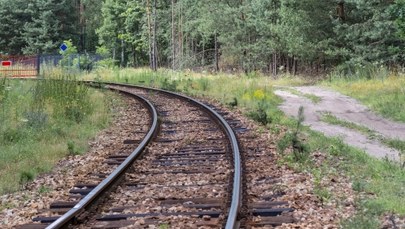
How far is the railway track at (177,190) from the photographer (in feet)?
17.7

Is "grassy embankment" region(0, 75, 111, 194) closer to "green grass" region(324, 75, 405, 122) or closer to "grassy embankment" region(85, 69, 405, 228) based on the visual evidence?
"grassy embankment" region(85, 69, 405, 228)

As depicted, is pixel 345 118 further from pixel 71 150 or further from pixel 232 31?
pixel 232 31

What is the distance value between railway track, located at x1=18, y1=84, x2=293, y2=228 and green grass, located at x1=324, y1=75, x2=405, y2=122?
5.87 m

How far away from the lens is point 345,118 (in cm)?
1456

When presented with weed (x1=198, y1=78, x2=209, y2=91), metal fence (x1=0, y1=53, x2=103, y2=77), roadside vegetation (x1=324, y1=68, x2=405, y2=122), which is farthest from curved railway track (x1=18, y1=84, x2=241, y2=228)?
metal fence (x1=0, y1=53, x2=103, y2=77)

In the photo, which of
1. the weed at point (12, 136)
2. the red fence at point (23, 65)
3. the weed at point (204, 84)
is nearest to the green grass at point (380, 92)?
the weed at point (204, 84)

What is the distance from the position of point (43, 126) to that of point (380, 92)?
39.1ft

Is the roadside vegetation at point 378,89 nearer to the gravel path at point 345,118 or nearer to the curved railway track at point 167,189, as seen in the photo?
the gravel path at point 345,118

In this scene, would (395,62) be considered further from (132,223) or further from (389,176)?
(132,223)

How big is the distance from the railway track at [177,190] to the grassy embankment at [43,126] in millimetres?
1090

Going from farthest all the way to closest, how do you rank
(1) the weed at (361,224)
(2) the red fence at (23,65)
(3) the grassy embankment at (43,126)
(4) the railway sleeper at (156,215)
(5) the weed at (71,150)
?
(2) the red fence at (23,65)
(5) the weed at (71,150)
(3) the grassy embankment at (43,126)
(4) the railway sleeper at (156,215)
(1) the weed at (361,224)

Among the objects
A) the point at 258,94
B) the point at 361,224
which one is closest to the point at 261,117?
the point at 258,94

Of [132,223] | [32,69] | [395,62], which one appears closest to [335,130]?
[132,223]

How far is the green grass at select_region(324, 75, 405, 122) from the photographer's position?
14.5m
